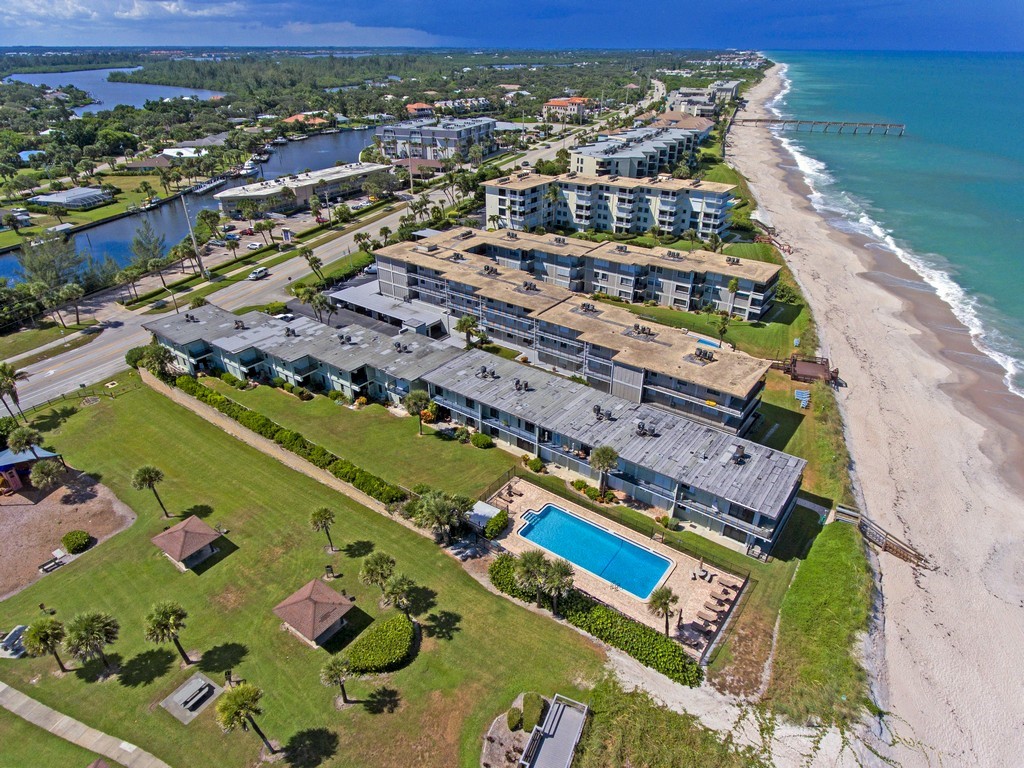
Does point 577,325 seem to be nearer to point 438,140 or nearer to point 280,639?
point 280,639

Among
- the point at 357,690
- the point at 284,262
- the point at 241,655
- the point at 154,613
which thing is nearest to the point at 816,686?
the point at 357,690

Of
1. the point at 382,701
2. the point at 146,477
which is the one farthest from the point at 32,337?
the point at 382,701

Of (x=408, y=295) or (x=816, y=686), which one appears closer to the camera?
(x=816, y=686)

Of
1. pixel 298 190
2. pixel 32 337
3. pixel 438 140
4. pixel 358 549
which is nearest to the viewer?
pixel 358 549

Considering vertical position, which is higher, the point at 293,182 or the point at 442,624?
the point at 293,182

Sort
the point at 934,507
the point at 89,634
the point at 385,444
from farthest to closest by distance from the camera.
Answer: the point at 385,444
the point at 934,507
the point at 89,634

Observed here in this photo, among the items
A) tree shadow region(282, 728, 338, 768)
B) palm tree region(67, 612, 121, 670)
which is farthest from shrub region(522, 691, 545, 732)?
palm tree region(67, 612, 121, 670)

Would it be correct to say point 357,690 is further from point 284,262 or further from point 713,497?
point 284,262

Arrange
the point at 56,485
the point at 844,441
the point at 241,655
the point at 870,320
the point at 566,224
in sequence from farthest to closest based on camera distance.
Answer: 1. the point at 566,224
2. the point at 870,320
3. the point at 844,441
4. the point at 56,485
5. the point at 241,655

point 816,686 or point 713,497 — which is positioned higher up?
point 713,497
